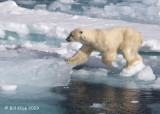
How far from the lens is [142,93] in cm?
576

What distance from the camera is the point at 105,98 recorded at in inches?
209

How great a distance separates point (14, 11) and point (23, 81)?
1206cm

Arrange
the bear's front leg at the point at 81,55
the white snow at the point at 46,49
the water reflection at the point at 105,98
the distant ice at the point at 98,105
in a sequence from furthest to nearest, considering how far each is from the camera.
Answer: the bear's front leg at the point at 81,55
the white snow at the point at 46,49
the distant ice at the point at 98,105
the water reflection at the point at 105,98

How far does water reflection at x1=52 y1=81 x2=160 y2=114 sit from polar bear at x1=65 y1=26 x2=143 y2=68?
0.91 metres

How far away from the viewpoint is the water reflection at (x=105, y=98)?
4615mm

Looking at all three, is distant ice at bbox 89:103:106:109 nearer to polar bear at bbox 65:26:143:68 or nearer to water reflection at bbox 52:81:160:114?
water reflection at bbox 52:81:160:114

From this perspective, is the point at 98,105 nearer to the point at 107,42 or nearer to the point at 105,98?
the point at 105,98

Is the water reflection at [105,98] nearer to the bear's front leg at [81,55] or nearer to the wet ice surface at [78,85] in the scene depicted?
the wet ice surface at [78,85]

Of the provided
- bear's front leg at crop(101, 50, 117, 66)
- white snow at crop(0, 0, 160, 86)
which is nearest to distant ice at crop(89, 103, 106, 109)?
white snow at crop(0, 0, 160, 86)

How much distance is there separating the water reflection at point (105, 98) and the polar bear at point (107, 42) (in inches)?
35.8

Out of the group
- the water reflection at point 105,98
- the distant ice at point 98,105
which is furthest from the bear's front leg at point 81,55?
the distant ice at point 98,105

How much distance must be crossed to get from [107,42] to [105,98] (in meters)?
2.08

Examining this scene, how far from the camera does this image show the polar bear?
711 centimetres

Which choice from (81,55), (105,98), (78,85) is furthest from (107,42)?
(105,98)
